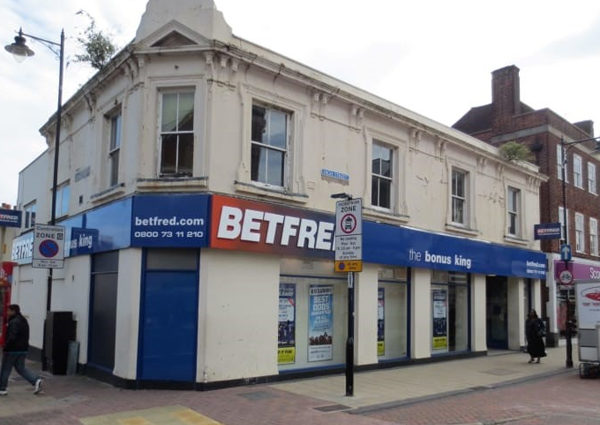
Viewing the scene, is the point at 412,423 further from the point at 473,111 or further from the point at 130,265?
the point at 473,111

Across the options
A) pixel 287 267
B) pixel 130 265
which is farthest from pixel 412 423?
pixel 130 265

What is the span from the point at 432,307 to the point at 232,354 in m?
7.55

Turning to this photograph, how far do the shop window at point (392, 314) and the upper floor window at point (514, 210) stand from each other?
7.04 m

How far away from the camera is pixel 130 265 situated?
11.2m

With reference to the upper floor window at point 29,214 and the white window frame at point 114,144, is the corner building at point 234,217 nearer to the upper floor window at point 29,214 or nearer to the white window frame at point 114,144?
the white window frame at point 114,144

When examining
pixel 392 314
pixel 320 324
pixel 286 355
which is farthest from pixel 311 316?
pixel 392 314

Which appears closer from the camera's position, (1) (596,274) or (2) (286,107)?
(2) (286,107)

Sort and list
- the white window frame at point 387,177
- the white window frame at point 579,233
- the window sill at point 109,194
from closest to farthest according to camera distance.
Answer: the window sill at point 109,194, the white window frame at point 387,177, the white window frame at point 579,233

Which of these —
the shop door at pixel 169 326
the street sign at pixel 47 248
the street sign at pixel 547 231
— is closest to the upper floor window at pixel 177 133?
the shop door at pixel 169 326

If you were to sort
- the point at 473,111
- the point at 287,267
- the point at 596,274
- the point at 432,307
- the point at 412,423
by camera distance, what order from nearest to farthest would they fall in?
1. the point at 412,423
2. the point at 287,267
3. the point at 432,307
4. the point at 596,274
5. the point at 473,111

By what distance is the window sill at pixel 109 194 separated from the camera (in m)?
11.9

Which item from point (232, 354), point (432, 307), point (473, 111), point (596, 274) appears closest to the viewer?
point (232, 354)

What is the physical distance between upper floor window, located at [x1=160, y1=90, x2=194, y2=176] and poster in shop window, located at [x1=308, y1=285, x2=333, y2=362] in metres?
4.25

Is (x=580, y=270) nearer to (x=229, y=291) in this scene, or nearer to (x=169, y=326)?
(x=229, y=291)
